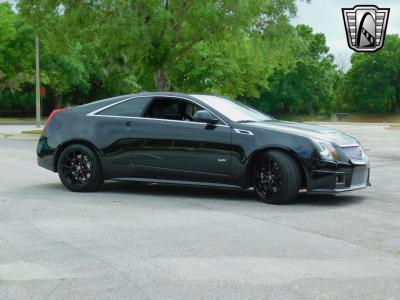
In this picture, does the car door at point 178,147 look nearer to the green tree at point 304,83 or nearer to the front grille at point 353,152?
the front grille at point 353,152

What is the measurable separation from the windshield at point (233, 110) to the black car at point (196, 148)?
0.07ft

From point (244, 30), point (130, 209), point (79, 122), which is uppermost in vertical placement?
point (244, 30)

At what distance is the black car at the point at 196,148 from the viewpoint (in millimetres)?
9133

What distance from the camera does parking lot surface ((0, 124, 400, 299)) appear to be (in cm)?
507

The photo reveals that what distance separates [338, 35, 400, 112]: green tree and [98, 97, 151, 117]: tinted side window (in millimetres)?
79621

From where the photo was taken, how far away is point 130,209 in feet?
29.0

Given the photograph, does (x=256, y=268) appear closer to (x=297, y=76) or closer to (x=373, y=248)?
(x=373, y=248)

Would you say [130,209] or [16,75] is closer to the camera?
[130,209]

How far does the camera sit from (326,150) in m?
9.12

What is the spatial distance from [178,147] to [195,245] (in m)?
3.37

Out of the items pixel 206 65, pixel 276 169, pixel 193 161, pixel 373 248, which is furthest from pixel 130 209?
pixel 206 65

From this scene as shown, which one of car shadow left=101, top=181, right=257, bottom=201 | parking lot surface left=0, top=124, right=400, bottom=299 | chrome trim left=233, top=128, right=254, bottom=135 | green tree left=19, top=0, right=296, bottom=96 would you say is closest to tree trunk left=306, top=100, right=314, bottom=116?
green tree left=19, top=0, right=296, bottom=96

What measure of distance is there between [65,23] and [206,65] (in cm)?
1733

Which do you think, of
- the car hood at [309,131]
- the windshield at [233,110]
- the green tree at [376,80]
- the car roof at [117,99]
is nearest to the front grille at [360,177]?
the car hood at [309,131]
